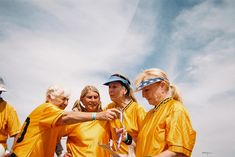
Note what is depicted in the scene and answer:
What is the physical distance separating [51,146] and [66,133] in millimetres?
613

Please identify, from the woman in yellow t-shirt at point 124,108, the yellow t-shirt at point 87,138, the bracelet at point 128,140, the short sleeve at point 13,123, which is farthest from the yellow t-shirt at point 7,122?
the bracelet at point 128,140

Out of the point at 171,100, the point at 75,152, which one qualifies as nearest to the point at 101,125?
the point at 75,152

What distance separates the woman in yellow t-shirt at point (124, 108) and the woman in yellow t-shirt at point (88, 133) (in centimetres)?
28

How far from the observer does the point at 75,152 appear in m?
6.04

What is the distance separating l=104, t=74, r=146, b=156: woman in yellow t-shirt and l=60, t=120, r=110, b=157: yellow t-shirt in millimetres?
229

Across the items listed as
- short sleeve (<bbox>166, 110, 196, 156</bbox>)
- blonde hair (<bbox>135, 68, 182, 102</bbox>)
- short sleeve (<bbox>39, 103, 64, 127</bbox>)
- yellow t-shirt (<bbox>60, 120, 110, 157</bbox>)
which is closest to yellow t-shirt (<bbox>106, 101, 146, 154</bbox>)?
yellow t-shirt (<bbox>60, 120, 110, 157</bbox>)

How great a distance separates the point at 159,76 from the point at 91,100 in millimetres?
2403

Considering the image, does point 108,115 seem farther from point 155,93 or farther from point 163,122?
point 163,122

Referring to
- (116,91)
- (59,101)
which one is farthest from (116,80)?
(59,101)

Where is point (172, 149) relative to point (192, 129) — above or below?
below

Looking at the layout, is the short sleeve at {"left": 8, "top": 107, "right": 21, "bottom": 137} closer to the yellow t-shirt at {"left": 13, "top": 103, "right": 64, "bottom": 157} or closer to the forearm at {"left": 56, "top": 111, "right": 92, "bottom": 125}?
the yellow t-shirt at {"left": 13, "top": 103, "right": 64, "bottom": 157}

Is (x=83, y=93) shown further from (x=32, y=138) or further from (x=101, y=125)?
(x=32, y=138)

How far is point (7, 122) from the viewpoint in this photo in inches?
319

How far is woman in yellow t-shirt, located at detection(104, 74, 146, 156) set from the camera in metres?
5.72
